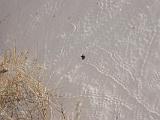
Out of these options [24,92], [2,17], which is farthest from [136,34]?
[2,17]

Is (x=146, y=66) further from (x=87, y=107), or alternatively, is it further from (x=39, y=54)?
(x=39, y=54)

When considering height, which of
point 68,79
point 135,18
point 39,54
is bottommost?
point 68,79

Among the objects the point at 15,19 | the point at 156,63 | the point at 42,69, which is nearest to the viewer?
the point at 156,63

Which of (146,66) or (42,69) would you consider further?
(42,69)

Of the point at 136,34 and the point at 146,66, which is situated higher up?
the point at 136,34

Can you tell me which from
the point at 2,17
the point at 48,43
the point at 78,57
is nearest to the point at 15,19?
the point at 2,17

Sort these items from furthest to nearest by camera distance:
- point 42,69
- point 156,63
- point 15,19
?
point 15,19 < point 42,69 < point 156,63

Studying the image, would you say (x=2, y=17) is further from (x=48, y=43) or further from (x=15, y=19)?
(x=48, y=43)
